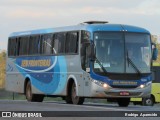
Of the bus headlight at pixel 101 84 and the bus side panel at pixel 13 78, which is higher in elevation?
the bus headlight at pixel 101 84

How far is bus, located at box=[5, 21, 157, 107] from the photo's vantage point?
28359mm

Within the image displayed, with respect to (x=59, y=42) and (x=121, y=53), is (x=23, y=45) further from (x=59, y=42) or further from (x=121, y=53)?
(x=121, y=53)

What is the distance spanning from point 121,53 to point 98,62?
3.06ft

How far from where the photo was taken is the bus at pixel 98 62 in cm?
2836

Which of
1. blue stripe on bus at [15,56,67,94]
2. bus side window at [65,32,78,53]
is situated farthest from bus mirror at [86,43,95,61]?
blue stripe on bus at [15,56,67,94]

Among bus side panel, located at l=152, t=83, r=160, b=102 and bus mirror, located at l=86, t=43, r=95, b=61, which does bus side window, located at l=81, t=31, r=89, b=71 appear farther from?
bus side panel, located at l=152, t=83, r=160, b=102

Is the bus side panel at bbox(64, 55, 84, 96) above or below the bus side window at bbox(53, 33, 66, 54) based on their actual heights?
below

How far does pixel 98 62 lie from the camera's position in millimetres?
28422

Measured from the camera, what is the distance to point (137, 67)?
28.7 meters

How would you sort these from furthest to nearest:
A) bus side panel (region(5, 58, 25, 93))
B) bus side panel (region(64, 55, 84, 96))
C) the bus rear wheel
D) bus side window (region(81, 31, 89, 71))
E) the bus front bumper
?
bus side panel (region(5, 58, 25, 93)) < the bus rear wheel < bus side panel (region(64, 55, 84, 96)) < bus side window (region(81, 31, 89, 71)) < the bus front bumper

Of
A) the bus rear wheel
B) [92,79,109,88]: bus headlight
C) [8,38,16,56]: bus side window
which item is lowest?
the bus rear wheel

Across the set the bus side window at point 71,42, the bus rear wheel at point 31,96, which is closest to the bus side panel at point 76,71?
the bus side window at point 71,42

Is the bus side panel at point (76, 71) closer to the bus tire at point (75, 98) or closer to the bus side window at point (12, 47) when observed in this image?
the bus tire at point (75, 98)

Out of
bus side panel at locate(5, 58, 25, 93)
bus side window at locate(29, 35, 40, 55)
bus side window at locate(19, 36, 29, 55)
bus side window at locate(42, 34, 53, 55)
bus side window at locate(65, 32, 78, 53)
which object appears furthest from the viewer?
bus side panel at locate(5, 58, 25, 93)
